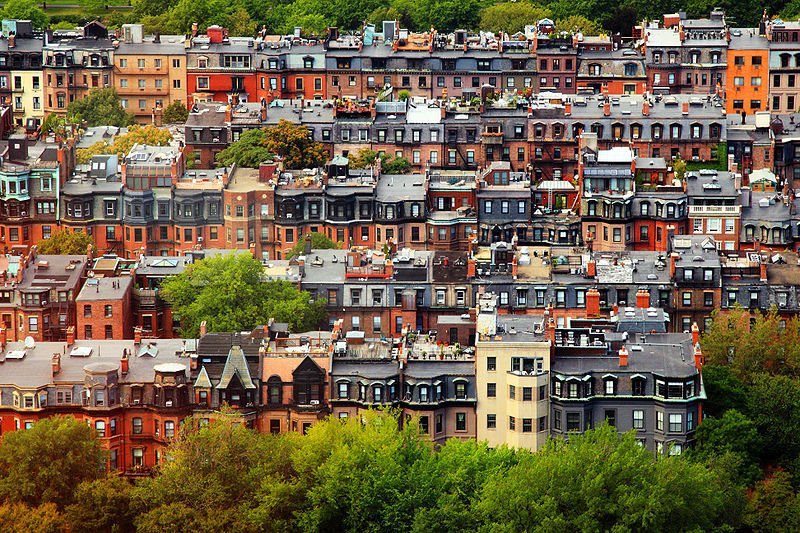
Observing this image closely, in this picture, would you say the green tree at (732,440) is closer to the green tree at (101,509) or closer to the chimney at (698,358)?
the chimney at (698,358)

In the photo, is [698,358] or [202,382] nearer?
[698,358]

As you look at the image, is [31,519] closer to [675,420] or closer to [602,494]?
[602,494]

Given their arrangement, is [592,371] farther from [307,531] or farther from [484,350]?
[307,531]

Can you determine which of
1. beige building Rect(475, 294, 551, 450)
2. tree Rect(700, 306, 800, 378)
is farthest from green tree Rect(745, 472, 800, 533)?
beige building Rect(475, 294, 551, 450)

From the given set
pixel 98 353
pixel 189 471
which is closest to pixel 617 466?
pixel 189 471

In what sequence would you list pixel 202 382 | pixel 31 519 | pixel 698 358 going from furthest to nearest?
pixel 202 382 → pixel 698 358 → pixel 31 519

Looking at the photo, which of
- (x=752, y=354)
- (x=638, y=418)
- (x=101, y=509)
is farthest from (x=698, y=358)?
(x=101, y=509)

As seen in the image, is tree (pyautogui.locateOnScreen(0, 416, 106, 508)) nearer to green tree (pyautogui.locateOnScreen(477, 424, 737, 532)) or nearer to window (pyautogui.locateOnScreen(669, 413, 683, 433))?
green tree (pyautogui.locateOnScreen(477, 424, 737, 532))
